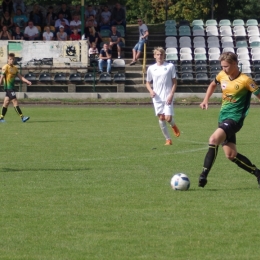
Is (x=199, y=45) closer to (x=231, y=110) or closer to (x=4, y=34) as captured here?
(x=4, y=34)

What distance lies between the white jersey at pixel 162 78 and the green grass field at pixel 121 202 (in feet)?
3.74

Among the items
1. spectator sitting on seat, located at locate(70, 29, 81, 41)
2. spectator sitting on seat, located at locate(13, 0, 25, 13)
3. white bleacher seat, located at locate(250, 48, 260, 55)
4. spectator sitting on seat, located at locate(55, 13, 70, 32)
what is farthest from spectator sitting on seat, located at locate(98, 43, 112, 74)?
white bleacher seat, located at locate(250, 48, 260, 55)

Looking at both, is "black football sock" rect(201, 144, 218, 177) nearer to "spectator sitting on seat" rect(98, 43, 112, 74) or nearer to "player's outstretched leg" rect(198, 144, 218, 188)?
"player's outstretched leg" rect(198, 144, 218, 188)

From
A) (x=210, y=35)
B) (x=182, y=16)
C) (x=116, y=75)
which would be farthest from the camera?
(x=182, y=16)

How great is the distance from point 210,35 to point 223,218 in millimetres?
29053

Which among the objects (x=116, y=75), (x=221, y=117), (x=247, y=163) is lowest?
(x=116, y=75)

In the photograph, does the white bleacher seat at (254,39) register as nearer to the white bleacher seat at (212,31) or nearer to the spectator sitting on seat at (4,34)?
the white bleacher seat at (212,31)

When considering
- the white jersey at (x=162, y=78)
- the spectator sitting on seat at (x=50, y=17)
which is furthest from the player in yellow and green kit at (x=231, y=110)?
the spectator sitting on seat at (x=50, y=17)

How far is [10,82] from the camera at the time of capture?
22656mm

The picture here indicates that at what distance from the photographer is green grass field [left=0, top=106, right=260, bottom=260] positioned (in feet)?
21.8

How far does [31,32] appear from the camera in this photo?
34.5m

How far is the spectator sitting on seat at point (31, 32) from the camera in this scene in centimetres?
3453

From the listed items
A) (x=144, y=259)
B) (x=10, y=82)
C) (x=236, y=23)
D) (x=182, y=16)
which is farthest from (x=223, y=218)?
A: (x=182, y=16)

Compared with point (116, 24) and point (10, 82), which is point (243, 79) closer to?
point (10, 82)
